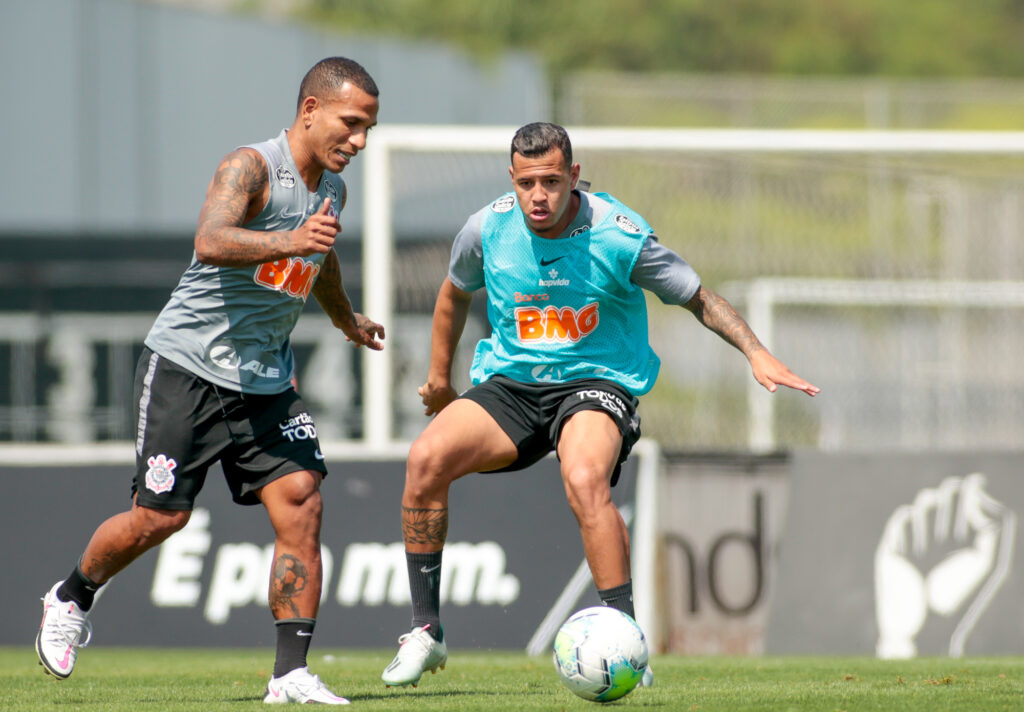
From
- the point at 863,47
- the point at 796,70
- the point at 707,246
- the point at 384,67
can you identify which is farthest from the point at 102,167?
the point at 863,47

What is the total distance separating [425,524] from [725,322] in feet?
4.97

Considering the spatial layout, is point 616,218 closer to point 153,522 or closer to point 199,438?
point 199,438

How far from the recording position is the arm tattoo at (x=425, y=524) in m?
6.21

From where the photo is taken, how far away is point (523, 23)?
37.1m

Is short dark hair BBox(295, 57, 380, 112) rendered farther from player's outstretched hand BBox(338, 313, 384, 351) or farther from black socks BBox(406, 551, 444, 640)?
black socks BBox(406, 551, 444, 640)

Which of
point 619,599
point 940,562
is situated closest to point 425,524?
point 619,599

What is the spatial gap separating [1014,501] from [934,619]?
0.94 metres

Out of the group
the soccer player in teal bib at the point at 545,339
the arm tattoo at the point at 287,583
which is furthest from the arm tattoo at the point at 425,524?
the arm tattoo at the point at 287,583

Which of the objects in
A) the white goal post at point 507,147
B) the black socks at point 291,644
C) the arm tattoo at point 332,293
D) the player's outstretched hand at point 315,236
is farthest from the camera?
the white goal post at point 507,147

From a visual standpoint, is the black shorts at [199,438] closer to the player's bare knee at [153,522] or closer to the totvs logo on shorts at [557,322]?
the player's bare knee at [153,522]

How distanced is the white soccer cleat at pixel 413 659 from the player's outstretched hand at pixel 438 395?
1.11m

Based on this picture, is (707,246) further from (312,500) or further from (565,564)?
(312,500)

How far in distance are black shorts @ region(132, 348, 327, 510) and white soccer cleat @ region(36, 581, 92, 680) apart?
0.55 m

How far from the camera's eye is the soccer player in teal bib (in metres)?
6.00
